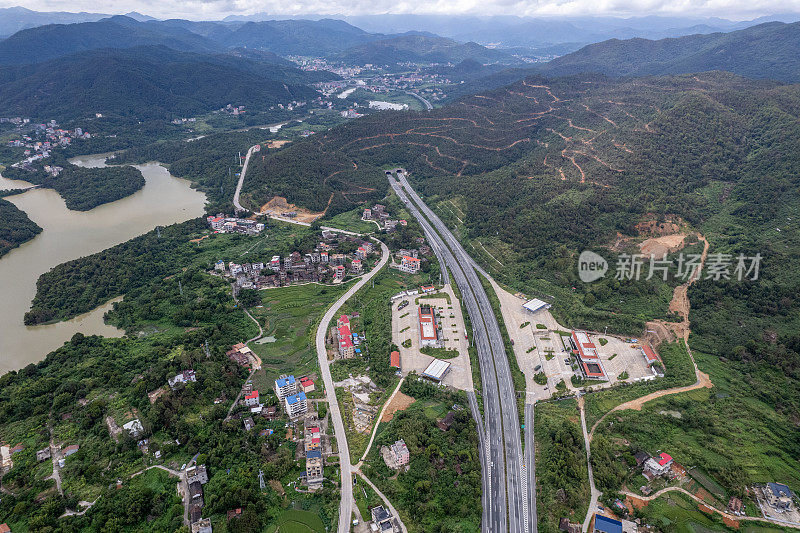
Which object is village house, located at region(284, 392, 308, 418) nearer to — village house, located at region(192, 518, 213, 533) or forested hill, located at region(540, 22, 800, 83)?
village house, located at region(192, 518, 213, 533)

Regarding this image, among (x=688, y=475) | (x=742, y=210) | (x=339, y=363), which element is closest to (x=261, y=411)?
(x=339, y=363)

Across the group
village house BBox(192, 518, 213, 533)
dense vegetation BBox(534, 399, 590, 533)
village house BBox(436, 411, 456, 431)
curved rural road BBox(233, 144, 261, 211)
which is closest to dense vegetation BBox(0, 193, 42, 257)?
curved rural road BBox(233, 144, 261, 211)

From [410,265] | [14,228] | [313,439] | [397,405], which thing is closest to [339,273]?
[410,265]

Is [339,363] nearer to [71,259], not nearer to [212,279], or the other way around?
[212,279]

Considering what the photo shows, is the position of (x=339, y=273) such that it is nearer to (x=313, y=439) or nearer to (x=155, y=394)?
(x=155, y=394)

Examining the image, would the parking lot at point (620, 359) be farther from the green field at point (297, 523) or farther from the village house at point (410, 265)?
the green field at point (297, 523)

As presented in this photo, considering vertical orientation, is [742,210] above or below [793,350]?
above
